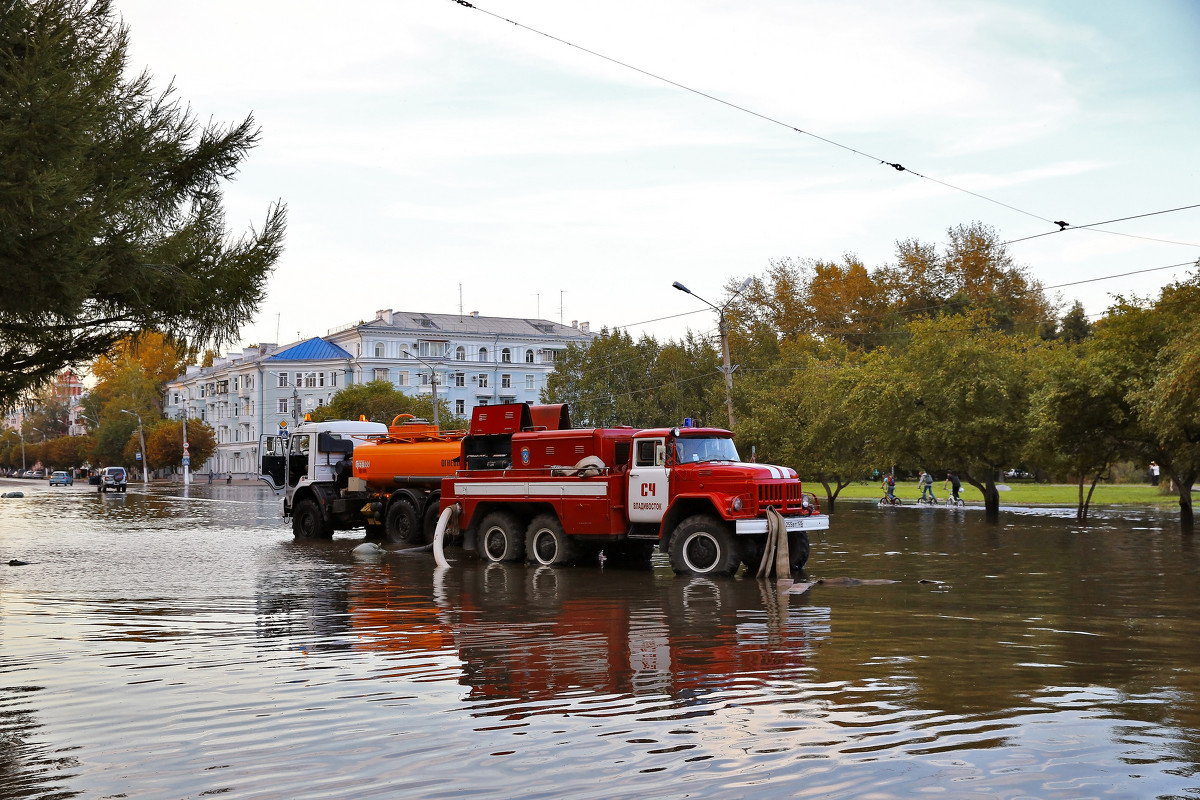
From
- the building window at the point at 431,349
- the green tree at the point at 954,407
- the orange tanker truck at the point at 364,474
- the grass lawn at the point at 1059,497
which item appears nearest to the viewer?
the orange tanker truck at the point at 364,474

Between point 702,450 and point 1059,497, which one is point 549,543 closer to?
point 702,450

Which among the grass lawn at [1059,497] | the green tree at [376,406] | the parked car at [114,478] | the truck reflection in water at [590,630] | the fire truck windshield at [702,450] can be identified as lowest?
the grass lawn at [1059,497]

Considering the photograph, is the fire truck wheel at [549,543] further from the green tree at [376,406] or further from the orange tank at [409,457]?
the green tree at [376,406]

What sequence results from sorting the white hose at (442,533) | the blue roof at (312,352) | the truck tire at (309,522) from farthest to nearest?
the blue roof at (312,352), the truck tire at (309,522), the white hose at (442,533)

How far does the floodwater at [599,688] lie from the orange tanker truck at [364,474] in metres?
9.29

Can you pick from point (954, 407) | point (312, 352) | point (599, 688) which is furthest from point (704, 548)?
point (312, 352)

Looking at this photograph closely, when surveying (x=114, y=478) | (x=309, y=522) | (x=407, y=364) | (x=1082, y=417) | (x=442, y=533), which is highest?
(x=407, y=364)

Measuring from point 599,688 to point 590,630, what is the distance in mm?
3440

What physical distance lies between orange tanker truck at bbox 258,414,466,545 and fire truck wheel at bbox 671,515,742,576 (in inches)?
372

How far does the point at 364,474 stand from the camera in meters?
29.2

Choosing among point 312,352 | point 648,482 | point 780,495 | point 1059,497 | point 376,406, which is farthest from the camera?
point 312,352

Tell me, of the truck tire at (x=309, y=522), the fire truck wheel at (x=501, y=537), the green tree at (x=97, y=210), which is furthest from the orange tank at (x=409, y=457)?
the green tree at (x=97, y=210)

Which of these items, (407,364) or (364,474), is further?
(407,364)

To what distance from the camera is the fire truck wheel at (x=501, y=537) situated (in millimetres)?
21984
